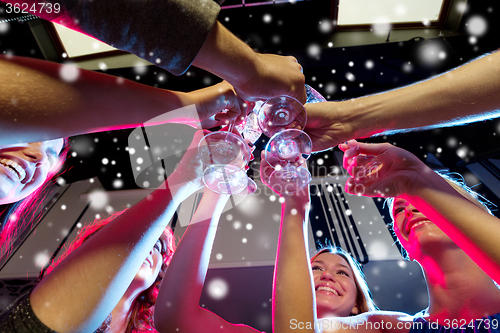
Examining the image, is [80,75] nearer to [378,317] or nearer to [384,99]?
[384,99]

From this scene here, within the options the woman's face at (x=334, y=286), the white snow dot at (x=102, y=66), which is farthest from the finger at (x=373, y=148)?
the white snow dot at (x=102, y=66)

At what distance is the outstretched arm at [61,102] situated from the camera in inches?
20.7

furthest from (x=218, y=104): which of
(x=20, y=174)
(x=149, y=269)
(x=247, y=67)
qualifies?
(x=20, y=174)

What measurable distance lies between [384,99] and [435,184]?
0.44m

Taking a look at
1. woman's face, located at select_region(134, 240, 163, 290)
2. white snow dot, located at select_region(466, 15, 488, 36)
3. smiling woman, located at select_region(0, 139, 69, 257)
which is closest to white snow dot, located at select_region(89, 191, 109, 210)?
smiling woman, located at select_region(0, 139, 69, 257)

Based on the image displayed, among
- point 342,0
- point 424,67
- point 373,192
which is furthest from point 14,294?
point 424,67

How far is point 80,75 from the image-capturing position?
2.07 feet

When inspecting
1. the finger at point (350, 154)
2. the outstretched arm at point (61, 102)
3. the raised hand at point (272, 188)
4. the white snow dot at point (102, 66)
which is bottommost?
the outstretched arm at point (61, 102)

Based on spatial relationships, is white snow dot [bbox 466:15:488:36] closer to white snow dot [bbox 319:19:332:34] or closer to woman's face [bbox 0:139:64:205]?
white snow dot [bbox 319:19:332:34]

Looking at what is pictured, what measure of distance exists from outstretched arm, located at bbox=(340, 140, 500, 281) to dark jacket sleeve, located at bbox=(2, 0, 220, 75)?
0.97m

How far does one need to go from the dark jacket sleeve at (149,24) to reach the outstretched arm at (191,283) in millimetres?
941

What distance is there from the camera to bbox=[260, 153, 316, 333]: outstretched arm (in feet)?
3.39

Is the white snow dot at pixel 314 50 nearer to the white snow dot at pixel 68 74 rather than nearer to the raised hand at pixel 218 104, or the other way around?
the raised hand at pixel 218 104

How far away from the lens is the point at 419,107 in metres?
1.05
